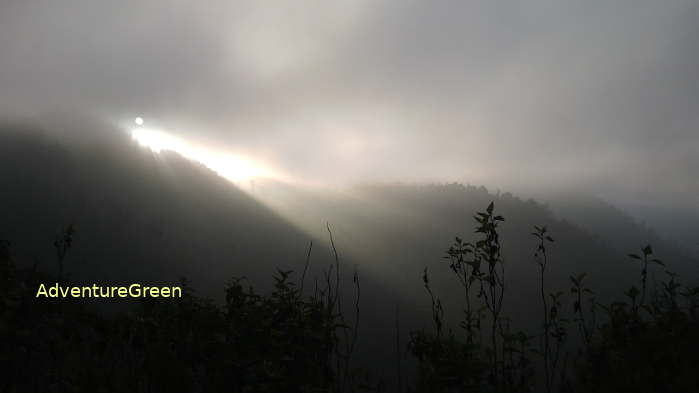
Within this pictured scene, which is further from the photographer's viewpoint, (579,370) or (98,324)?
(98,324)

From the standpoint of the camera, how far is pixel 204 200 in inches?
6388

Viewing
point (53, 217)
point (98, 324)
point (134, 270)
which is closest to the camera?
point (98, 324)

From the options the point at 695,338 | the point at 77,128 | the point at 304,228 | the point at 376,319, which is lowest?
the point at 376,319

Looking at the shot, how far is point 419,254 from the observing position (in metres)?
191

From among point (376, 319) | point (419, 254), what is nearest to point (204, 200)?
point (376, 319)

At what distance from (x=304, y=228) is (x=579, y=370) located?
174 metres

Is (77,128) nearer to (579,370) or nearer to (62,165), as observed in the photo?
(62,165)

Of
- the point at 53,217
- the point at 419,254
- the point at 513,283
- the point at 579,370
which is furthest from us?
the point at 419,254

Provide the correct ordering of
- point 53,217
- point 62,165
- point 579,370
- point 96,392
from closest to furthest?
point 96,392, point 579,370, point 53,217, point 62,165

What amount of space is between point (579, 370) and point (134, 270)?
141m

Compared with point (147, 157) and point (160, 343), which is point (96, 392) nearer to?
point (160, 343)

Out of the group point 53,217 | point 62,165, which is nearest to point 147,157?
point 62,165

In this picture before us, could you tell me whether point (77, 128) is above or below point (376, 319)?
above

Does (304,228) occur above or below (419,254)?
above
